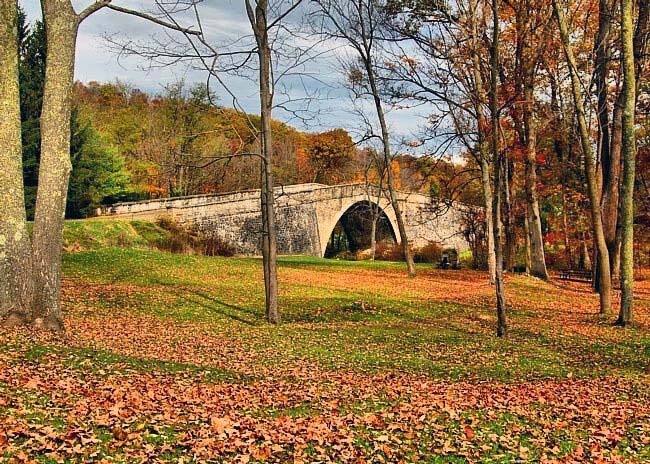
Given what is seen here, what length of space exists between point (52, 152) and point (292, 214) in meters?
32.0

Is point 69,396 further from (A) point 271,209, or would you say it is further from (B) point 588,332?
(B) point 588,332

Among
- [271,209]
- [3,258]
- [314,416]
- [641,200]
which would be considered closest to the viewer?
[314,416]

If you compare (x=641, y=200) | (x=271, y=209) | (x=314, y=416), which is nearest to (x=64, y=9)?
(x=271, y=209)

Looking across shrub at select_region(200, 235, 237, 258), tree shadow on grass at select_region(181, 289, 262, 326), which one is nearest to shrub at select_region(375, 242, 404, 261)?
shrub at select_region(200, 235, 237, 258)

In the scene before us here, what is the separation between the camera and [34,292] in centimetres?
807

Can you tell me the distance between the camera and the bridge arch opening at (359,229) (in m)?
46.0

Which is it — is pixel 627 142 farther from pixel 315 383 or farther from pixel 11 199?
pixel 11 199

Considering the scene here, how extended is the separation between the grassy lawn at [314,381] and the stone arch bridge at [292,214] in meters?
13.4

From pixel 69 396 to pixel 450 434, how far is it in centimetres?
334

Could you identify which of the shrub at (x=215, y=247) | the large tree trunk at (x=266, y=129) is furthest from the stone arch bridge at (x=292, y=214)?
the large tree trunk at (x=266, y=129)

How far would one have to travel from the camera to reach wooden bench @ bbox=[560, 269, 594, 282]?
24.0m

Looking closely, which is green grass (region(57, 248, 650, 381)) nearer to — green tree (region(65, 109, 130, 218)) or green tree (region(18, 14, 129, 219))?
green tree (region(18, 14, 129, 219))

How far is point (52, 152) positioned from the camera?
26.1ft

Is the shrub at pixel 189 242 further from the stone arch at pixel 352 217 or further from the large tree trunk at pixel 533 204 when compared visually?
the large tree trunk at pixel 533 204
